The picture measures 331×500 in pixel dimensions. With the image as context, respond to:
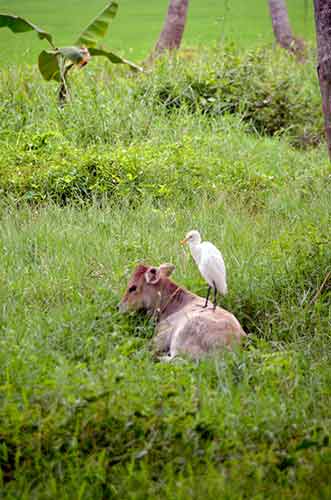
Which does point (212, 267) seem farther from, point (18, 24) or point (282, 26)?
point (282, 26)

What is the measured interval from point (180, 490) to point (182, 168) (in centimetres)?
558

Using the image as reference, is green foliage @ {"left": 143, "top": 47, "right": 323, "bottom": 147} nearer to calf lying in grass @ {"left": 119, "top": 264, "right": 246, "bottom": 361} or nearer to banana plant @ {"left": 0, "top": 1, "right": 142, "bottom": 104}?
banana plant @ {"left": 0, "top": 1, "right": 142, "bottom": 104}

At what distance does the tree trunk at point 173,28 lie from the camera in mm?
13789

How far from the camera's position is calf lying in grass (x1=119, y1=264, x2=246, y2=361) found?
479 centimetres

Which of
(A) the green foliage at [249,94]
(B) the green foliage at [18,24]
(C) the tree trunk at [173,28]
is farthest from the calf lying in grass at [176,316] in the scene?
(C) the tree trunk at [173,28]

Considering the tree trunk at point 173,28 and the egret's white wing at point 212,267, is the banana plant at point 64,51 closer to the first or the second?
the tree trunk at point 173,28

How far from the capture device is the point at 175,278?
6.01 meters

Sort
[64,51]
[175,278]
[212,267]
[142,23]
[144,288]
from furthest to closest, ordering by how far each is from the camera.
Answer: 1. [142,23]
2. [64,51]
3. [175,278]
4. [144,288]
5. [212,267]

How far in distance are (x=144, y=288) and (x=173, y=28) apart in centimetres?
935

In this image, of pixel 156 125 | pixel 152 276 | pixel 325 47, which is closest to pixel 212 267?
pixel 152 276

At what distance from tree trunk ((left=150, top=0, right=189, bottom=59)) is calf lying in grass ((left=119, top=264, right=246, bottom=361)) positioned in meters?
9.01

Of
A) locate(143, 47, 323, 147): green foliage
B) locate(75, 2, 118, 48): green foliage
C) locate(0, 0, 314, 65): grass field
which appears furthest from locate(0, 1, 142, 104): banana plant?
locate(0, 0, 314, 65): grass field

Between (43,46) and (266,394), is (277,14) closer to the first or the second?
(43,46)

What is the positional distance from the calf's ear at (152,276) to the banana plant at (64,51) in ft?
17.2
